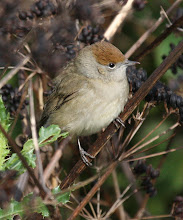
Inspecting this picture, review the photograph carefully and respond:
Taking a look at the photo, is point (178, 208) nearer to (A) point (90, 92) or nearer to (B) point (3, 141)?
(A) point (90, 92)

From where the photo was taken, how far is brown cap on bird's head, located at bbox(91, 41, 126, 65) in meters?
3.31

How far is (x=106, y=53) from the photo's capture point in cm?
344

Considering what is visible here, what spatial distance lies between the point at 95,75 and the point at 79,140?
66 centimetres

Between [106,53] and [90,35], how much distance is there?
0.22 metres

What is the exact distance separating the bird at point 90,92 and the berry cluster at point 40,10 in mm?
503

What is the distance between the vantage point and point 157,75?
233 centimetres

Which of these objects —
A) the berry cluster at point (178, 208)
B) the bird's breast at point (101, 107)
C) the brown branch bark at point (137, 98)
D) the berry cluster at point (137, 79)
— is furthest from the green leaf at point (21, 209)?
the berry cluster at point (178, 208)

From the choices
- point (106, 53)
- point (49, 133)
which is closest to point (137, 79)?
point (106, 53)

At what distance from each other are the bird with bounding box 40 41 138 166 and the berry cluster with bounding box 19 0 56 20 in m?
0.50

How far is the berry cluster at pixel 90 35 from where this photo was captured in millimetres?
3305

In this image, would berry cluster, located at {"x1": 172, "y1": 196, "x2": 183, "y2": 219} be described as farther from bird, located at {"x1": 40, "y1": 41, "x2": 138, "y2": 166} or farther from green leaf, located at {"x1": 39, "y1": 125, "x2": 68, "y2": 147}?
green leaf, located at {"x1": 39, "y1": 125, "x2": 68, "y2": 147}

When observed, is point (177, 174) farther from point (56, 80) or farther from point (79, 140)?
point (56, 80)

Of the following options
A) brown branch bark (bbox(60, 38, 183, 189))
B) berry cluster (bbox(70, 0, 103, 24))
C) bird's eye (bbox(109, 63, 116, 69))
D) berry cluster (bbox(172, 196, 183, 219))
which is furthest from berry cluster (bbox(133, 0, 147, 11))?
berry cluster (bbox(172, 196, 183, 219))

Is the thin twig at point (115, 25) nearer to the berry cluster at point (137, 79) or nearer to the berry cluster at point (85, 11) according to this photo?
the berry cluster at point (85, 11)
